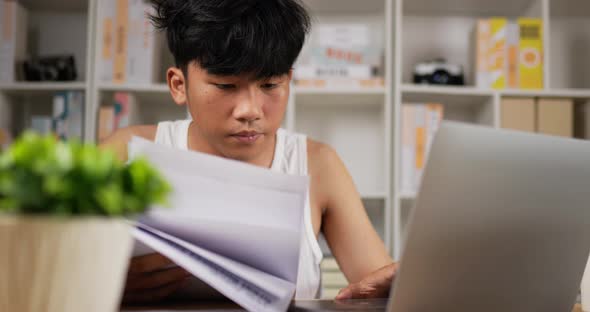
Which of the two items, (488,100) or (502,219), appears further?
(488,100)

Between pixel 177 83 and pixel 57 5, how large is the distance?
5.50 feet

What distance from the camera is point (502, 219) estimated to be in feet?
1.86

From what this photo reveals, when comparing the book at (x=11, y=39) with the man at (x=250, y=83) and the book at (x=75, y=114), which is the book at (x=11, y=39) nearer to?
the book at (x=75, y=114)

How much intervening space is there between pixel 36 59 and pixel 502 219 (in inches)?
88.0

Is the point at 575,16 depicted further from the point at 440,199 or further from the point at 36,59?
the point at 440,199

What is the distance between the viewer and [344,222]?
3.99 feet

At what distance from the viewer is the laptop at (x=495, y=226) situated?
0.51 m

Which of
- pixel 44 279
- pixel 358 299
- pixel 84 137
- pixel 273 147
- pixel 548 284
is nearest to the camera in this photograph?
pixel 44 279

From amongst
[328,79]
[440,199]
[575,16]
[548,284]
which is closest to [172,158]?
[440,199]

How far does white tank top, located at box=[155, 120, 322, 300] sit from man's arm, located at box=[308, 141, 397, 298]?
0.04 metres

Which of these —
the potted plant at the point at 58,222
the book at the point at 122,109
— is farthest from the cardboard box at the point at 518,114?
the potted plant at the point at 58,222

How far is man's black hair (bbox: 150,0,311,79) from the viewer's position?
95cm

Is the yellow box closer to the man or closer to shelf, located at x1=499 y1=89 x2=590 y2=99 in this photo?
shelf, located at x1=499 y1=89 x2=590 y2=99

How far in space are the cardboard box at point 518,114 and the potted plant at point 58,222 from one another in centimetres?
217
